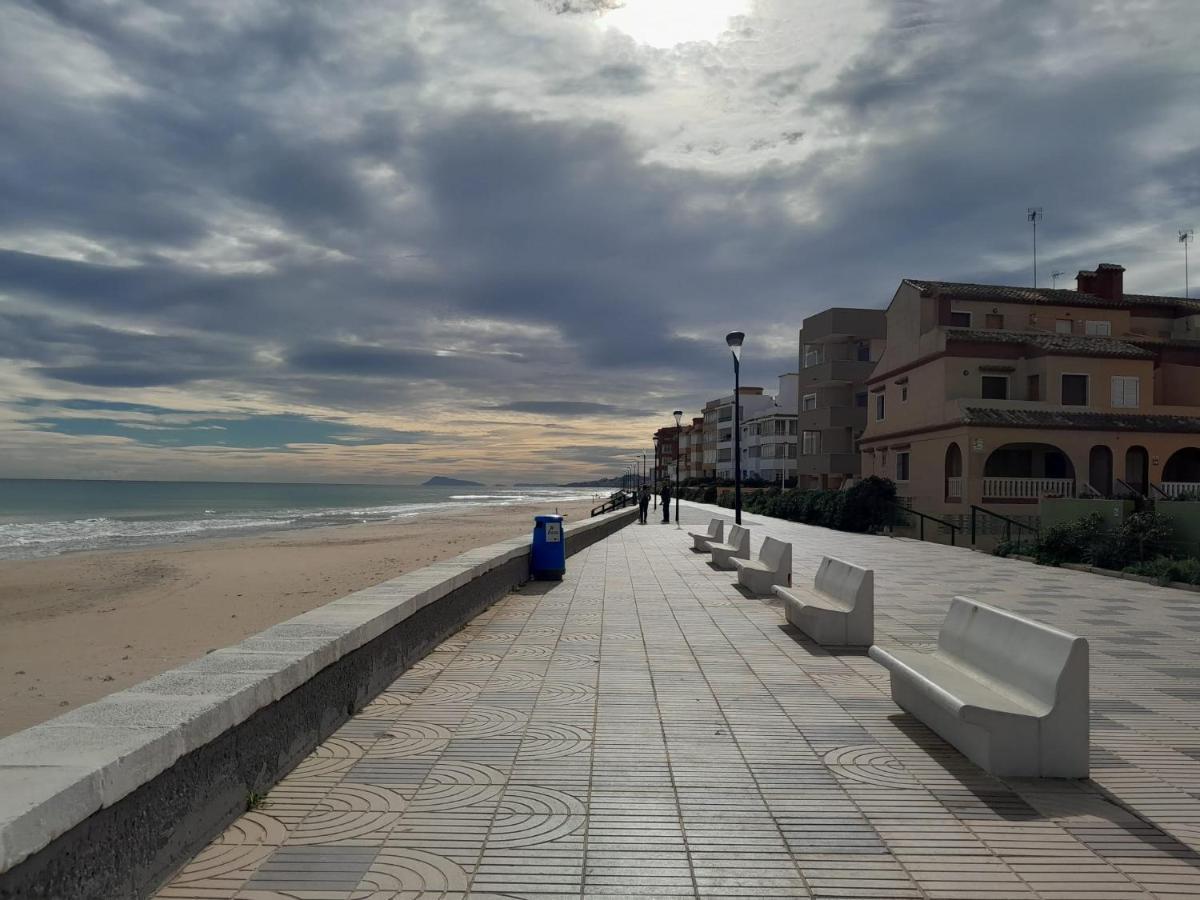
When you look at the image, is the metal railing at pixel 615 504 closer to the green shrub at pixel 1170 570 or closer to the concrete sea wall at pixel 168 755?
the green shrub at pixel 1170 570

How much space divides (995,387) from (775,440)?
46419 millimetres

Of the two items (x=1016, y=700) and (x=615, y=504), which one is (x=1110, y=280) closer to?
(x=615, y=504)

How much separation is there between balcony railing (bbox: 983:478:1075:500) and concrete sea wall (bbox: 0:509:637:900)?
26631 mm

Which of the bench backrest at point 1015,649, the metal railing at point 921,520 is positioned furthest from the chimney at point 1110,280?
the bench backrest at point 1015,649

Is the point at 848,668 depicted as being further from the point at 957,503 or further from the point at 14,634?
the point at 957,503

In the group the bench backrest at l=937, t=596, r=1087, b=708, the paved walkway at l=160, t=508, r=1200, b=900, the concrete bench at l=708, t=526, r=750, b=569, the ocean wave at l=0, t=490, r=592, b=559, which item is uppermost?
the bench backrest at l=937, t=596, r=1087, b=708

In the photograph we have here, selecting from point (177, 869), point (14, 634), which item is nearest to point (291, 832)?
point (177, 869)

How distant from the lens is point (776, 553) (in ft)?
39.0

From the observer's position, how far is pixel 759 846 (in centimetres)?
372

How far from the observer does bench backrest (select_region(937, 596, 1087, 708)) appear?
4.52 meters

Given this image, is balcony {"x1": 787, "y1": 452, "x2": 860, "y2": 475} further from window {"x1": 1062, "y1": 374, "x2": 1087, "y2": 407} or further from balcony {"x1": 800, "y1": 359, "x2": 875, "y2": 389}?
window {"x1": 1062, "y1": 374, "x2": 1087, "y2": 407}

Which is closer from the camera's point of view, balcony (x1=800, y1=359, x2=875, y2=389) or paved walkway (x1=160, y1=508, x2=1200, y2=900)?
paved walkway (x1=160, y1=508, x2=1200, y2=900)

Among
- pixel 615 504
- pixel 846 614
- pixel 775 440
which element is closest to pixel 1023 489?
pixel 846 614

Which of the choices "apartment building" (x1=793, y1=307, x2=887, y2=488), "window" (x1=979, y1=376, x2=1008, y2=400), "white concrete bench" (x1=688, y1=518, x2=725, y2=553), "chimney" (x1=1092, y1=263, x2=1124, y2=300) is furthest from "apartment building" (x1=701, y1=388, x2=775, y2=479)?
"white concrete bench" (x1=688, y1=518, x2=725, y2=553)
